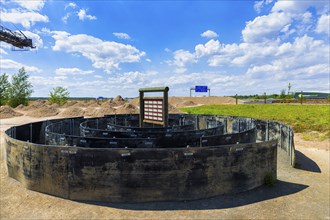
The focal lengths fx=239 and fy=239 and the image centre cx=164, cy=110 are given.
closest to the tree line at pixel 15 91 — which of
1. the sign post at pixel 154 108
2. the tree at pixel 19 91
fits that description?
the tree at pixel 19 91

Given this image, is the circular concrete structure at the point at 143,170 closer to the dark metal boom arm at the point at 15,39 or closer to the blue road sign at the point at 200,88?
the dark metal boom arm at the point at 15,39

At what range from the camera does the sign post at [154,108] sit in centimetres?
1740

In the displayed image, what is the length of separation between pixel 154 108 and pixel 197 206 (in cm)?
1053

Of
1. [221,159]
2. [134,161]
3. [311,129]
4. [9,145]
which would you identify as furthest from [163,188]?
[311,129]

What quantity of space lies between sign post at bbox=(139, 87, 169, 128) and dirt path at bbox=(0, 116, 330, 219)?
29.0 ft

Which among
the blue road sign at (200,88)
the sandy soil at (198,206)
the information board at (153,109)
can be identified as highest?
the blue road sign at (200,88)

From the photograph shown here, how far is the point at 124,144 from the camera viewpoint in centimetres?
1199

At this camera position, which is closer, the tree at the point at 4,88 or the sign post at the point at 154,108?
the sign post at the point at 154,108

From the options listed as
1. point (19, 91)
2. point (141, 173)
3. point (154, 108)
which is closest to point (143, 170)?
point (141, 173)

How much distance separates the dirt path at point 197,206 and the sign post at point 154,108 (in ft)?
29.0

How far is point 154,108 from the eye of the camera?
18609 millimetres

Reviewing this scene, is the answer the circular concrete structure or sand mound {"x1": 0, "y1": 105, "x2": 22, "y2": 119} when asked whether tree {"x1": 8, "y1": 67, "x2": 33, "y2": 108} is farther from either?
the circular concrete structure

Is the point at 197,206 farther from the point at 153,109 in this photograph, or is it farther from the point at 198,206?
the point at 153,109

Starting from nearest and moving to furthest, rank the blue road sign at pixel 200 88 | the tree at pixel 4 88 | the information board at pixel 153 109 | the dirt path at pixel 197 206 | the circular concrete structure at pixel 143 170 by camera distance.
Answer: the dirt path at pixel 197 206 < the circular concrete structure at pixel 143 170 < the information board at pixel 153 109 < the tree at pixel 4 88 < the blue road sign at pixel 200 88
